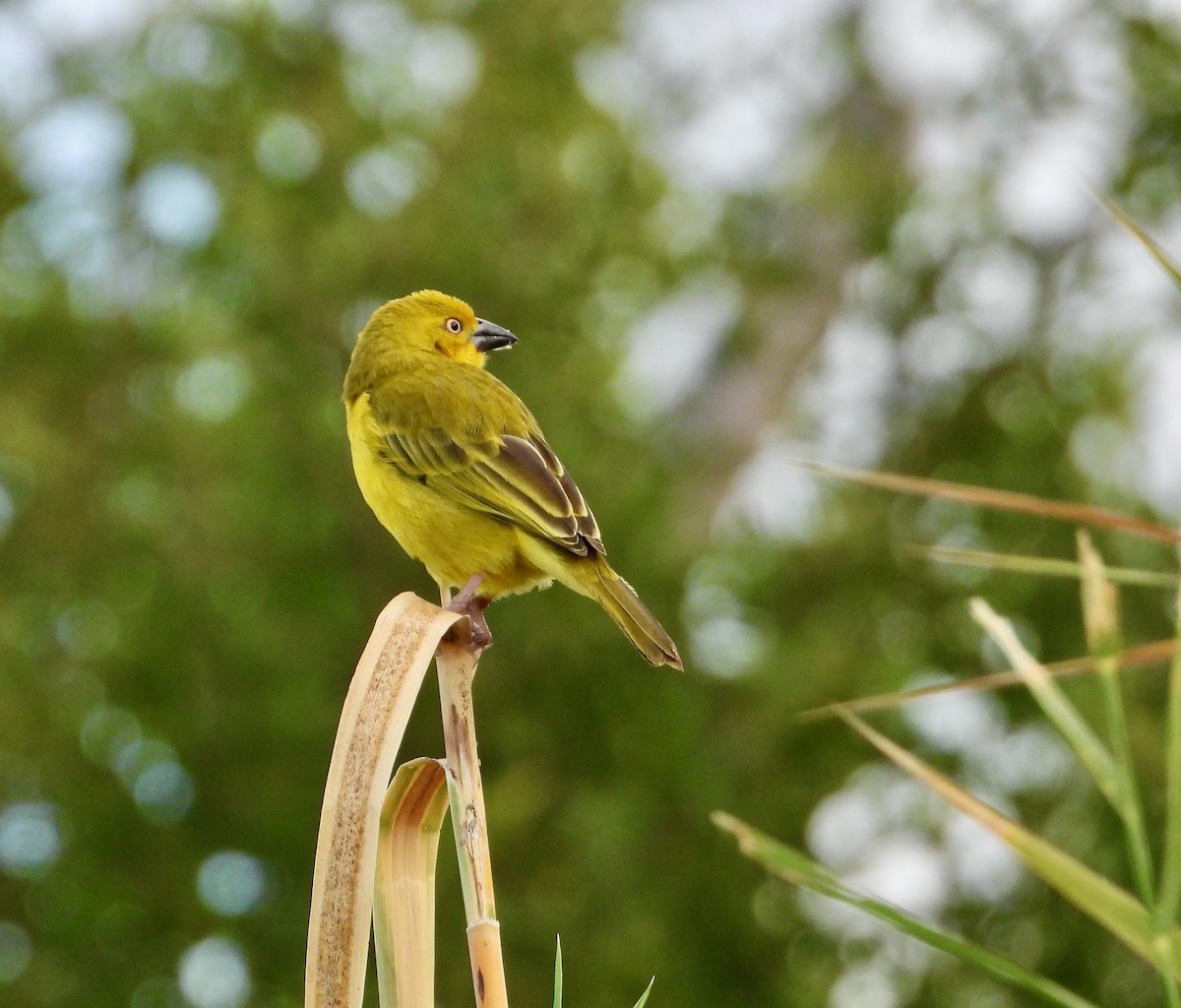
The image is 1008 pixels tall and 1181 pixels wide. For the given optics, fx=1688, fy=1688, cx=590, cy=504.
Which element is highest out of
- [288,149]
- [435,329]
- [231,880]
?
[288,149]

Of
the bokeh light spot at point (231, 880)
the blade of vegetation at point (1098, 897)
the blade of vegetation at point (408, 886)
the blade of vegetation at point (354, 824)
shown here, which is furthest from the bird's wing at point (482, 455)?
the bokeh light spot at point (231, 880)

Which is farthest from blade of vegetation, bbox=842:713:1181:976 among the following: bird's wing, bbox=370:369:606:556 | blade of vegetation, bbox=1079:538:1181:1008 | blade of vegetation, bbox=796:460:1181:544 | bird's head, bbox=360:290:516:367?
bird's head, bbox=360:290:516:367

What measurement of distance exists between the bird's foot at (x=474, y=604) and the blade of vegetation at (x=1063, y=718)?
1105 millimetres

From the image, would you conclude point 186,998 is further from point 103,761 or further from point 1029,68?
point 1029,68

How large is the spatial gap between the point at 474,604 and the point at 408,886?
162cm

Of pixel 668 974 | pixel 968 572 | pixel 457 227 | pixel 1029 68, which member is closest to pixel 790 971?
pixel 668 974

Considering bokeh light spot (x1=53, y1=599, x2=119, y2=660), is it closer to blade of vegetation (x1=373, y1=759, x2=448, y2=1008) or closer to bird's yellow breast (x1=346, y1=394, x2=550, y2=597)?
bird's yellow breast (x1=346, y1=394, x2=550, y2=597)

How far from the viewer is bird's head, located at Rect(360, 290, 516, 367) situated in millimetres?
4805

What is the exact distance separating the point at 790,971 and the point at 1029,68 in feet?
Answer: 25.2

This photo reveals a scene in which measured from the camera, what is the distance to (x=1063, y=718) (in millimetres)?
1462

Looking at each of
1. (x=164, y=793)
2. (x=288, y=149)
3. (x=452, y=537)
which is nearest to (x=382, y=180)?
(x=288, y=149)

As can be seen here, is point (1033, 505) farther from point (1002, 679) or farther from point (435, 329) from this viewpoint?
point (435, 329)

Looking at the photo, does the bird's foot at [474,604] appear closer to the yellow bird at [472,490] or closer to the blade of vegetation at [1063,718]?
the yellow bird at [472,490]

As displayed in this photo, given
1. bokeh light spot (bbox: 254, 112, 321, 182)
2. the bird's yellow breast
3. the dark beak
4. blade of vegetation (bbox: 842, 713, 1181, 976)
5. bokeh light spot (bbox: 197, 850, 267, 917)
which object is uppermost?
bokeh light spot (bbox: 254, 112, 321, 182)
